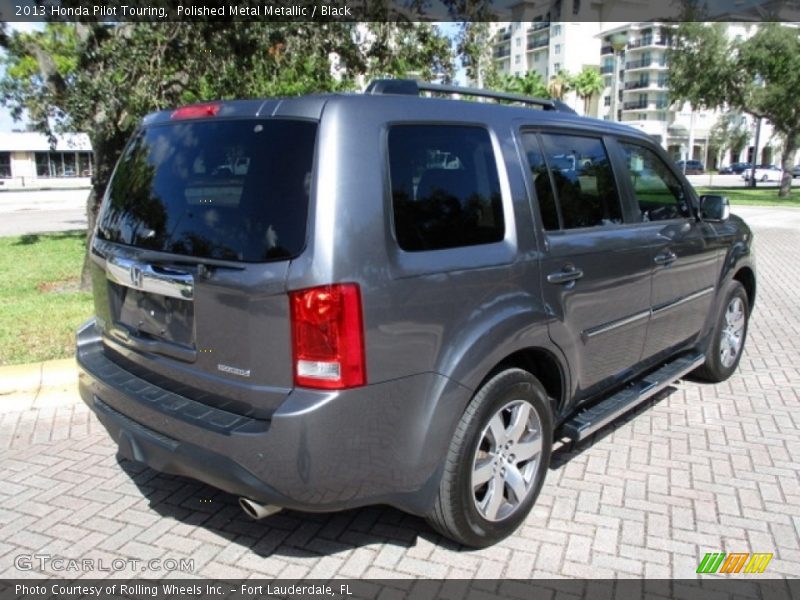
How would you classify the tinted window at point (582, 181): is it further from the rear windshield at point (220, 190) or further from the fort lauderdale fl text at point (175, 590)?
the fort lauderdale fl text at point (175, 590)

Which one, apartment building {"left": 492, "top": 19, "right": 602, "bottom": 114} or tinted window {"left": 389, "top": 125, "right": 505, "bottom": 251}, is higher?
apartment building {"left": 492, "top": 19, "right": 602, "bottom": 114}

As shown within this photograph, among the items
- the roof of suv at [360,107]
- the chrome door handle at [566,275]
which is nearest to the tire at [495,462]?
the chrome door handle at [566,275]

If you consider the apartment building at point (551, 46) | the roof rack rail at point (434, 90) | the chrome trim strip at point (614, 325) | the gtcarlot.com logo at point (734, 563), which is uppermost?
the apartment building at point (551, 46)

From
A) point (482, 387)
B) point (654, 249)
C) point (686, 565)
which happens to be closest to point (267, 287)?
point (482, 387)

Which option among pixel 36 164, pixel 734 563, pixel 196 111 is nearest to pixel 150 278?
pixel 196 111

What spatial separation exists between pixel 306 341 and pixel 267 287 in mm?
233

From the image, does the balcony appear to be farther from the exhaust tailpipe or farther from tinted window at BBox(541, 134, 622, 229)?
the exhaust tailpipe

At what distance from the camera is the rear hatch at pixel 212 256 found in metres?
2.41

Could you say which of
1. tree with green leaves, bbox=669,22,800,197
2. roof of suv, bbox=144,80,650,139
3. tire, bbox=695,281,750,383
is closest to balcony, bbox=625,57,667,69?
tree with green leaves, bbox=669,22,800,197

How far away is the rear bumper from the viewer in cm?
236

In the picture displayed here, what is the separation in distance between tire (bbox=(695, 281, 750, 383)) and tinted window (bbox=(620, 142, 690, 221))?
0.95 meters

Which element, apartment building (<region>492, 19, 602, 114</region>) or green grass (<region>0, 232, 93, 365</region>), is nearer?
green grass (<region>0, 232, 93, 365</region>)

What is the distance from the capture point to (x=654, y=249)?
3.95m

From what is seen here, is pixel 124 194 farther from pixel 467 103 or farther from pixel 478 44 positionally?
pixel 478 44
